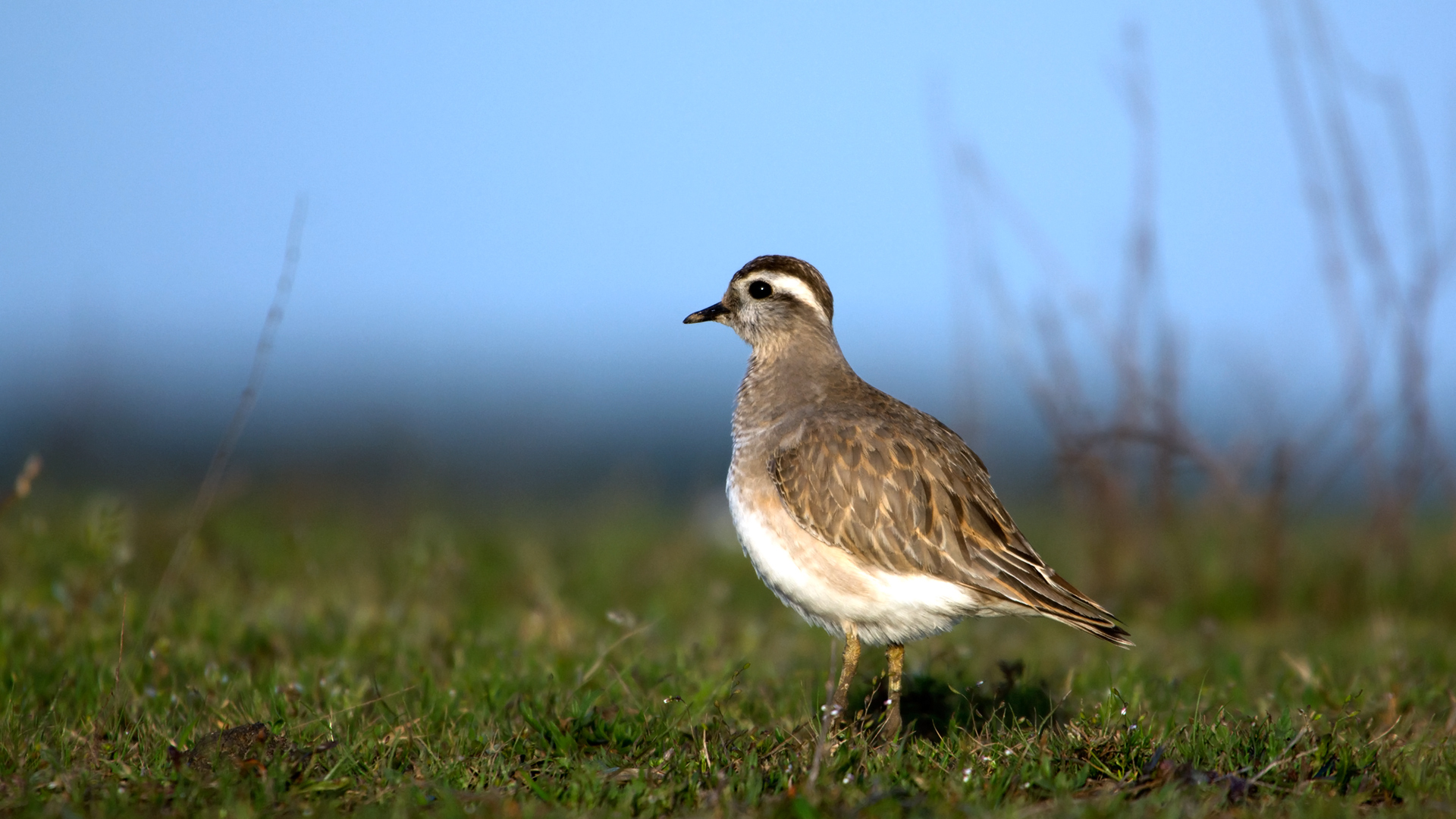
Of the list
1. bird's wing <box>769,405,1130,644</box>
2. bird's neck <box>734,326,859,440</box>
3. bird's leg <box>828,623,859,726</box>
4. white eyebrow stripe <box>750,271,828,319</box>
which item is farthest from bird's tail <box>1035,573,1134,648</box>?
white eyebrow stripe <box>750,271,828,319</box>

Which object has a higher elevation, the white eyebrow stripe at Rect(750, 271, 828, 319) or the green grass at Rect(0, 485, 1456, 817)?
the white eyebrow stripe at Rect(750, 271, 828, 319)

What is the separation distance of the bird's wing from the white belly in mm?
54

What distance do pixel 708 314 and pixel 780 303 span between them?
1.60 feet

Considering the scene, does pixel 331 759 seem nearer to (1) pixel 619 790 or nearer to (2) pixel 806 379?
(1) pixel 619 790

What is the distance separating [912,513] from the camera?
18.0 ft

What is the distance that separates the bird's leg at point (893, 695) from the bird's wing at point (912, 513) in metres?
0.49

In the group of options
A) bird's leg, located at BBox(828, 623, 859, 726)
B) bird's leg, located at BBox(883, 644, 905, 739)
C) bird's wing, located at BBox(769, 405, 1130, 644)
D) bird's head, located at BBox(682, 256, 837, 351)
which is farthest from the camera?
bird's head, located at BBox(682, 256, 837, 351)

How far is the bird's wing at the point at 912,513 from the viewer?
537cm

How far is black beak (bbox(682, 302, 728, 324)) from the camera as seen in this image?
22.9 ft

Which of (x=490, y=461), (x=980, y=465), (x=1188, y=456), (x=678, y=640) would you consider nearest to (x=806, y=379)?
(x=980, y=465)

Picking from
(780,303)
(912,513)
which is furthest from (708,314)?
(912,513)

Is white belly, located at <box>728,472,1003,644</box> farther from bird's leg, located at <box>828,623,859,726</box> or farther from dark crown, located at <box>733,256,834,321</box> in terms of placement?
dark crown, located at <box>733,256,834,321</box>

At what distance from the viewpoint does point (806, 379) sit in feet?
20.9

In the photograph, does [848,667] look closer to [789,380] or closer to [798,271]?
[789,380]
